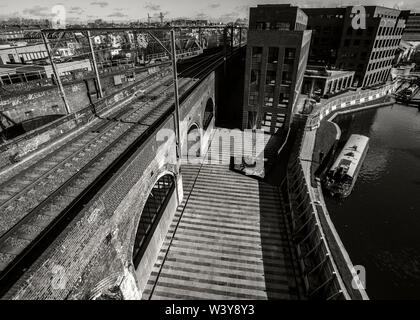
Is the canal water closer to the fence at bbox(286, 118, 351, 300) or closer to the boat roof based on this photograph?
the boat roof

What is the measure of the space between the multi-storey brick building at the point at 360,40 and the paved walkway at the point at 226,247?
55291 millimetres

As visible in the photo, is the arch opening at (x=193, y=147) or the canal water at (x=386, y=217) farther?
the arch opening at (x=193, y=147)

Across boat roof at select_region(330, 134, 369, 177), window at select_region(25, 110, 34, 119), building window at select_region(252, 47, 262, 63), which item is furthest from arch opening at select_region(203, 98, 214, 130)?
window at select_region(25, 110, 34, 119)

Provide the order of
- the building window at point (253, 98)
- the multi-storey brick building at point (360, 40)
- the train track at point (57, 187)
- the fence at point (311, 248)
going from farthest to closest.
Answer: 1. the multi-storey brick building at point (360, 40)
2. the building window at point (253, 98)
3. the fence at point (311, 248)
4. the train track at point (57, 187)

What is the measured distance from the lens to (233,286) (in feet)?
54.5

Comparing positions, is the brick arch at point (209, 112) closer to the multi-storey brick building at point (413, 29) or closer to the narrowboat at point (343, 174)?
the narrowboat at point (343, 174)

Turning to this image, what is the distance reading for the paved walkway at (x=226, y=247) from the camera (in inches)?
648

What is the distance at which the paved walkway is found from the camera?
54.0 feet

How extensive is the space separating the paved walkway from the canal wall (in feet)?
4.09

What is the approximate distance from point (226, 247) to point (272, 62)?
25.9 m

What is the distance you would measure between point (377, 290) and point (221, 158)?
2009cm

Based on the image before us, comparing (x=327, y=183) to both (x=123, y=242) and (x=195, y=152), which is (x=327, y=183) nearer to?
(x=195, y=152)

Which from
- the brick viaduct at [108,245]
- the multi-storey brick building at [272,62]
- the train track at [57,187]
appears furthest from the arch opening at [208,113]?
the brick viaduct at [108,245]
